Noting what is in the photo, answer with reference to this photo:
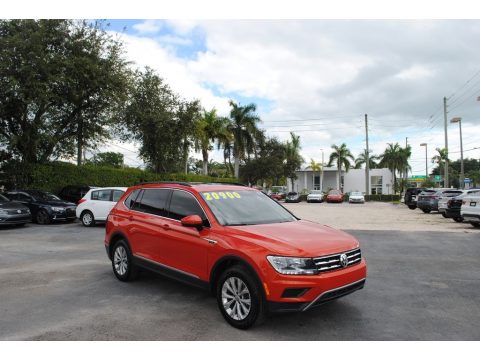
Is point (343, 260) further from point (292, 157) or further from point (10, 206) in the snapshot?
point (292, 157)

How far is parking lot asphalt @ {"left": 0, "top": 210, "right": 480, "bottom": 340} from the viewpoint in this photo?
446 centimetres

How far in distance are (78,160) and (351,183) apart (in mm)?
51399

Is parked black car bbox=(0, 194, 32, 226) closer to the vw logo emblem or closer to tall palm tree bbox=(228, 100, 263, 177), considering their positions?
the vw logo emblem

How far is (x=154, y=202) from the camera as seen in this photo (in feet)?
A: 21.1

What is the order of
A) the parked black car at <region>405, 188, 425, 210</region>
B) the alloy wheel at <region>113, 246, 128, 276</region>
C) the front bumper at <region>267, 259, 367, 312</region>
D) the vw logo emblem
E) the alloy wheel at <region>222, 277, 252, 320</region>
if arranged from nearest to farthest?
1. the front bumper at <region>267, 259, 367, 312</region>
2. the alloy wheel at <region>222, 277, 252, 320</region>
3. the vw logo emblem
4. the alloy wheel at <region>113, 246, 128, 276</region>
5. the parked black car at <region>405, 188, 425, 210</region>

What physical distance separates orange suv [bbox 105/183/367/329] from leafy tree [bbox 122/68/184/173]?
21.1 m

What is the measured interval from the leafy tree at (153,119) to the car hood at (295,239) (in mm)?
23002

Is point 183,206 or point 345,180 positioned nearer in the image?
point 183,206

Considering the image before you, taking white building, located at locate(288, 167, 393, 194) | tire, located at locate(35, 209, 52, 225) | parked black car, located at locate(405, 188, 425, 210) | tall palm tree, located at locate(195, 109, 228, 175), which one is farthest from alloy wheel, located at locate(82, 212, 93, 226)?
white building, located at locate(288, 167, 393, 194)

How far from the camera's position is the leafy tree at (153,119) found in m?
27.2

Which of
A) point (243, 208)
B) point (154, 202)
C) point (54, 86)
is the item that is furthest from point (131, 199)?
point (54, 86)

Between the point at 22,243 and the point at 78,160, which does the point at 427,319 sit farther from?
the point at 78,160

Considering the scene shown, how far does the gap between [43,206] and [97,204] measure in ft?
9.77

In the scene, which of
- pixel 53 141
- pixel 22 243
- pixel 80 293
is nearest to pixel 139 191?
pixel 80 293
